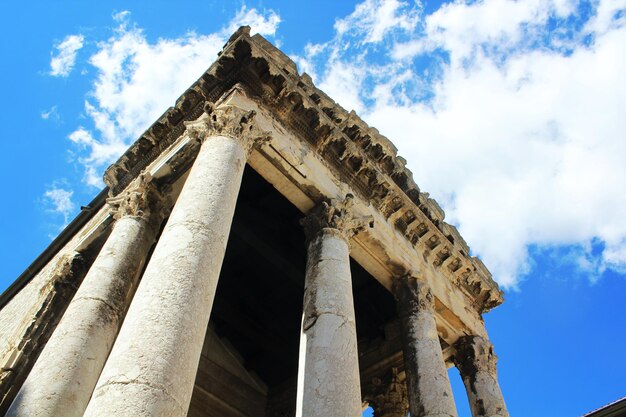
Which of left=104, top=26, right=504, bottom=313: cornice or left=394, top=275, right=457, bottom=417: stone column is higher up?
left=104, top=26, right=504, bottom=313: cornice

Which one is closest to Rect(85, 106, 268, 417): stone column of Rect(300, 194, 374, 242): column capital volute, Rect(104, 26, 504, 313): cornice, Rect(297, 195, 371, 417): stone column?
Rect(297, 195, 371, 417): stone column

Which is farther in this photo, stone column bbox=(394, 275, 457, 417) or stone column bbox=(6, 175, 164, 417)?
stone column bbox=(394, 275, 457, 417)

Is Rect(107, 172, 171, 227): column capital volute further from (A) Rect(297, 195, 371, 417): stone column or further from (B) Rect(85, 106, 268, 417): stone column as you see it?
(A) Rect(297, 195, 371, 417): stone column

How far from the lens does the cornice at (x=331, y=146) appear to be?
30.4ft

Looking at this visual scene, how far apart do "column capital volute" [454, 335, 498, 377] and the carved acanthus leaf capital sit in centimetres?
165

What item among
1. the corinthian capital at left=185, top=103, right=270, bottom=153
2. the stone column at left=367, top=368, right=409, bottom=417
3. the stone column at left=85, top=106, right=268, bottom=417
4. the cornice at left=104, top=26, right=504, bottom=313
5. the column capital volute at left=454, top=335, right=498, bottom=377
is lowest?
the stone column at left=85, top=106, right=268, bottom=417

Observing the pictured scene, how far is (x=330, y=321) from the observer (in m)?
7.17

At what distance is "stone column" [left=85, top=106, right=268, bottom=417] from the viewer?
167 inches

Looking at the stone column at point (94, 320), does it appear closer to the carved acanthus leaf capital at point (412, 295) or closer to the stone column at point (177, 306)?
the stone column at point (177, 306)

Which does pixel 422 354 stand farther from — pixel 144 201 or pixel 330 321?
pixel 144 201

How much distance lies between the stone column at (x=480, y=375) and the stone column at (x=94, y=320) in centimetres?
683

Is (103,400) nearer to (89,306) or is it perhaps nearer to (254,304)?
(89,306)

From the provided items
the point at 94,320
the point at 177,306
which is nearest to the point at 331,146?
the point at 94,320

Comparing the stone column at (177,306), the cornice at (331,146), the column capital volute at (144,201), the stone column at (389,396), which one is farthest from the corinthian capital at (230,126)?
the stone column at (389,396)
